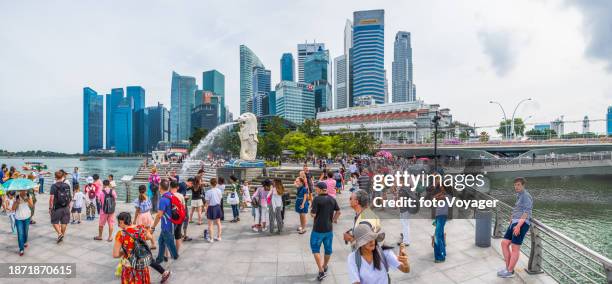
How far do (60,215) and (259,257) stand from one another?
5084 mm

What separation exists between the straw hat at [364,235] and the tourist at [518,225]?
139 inches

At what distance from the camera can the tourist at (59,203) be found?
686cm

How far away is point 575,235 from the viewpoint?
12.7m

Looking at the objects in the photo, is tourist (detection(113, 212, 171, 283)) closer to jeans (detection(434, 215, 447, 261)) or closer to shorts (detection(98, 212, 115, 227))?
shorts (detection(98, 212, 115, 227))

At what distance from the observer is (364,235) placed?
2.47 m

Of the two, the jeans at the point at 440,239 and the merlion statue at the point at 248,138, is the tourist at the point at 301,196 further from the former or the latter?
the merlion statue at the point at 248,138

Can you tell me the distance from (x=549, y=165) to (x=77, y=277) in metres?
42.7

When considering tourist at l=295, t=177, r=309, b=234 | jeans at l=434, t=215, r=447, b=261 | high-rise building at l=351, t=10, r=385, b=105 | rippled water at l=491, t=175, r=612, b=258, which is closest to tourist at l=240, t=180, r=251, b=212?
tourist at l=295, t=177, r=309, b=234

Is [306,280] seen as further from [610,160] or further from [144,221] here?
[610,160]

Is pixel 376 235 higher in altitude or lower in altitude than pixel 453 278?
higher

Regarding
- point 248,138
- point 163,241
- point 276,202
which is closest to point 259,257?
point 276,202

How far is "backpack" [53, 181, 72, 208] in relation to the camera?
687 cm

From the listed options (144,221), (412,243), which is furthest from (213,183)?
(412,243)

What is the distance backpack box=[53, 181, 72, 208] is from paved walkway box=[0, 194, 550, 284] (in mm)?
1024
